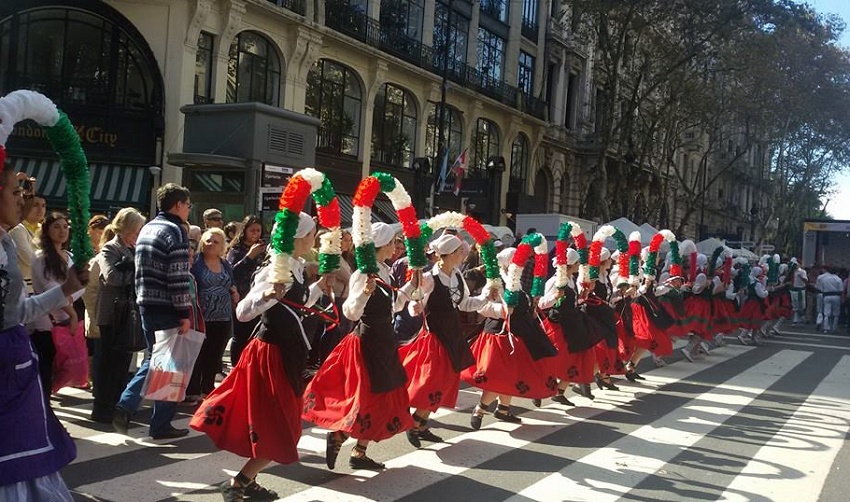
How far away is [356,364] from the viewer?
600 cm

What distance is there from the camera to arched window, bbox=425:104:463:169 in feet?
95.2

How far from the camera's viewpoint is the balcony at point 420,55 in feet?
79.2

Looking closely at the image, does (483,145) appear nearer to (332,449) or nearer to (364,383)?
(364,383)

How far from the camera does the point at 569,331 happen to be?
30.0 ft

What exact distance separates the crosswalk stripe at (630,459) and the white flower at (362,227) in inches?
84.6

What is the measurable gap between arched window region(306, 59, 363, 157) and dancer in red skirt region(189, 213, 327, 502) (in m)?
18.4

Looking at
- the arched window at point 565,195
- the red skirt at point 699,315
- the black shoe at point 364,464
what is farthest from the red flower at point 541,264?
the arched window at point 565,195

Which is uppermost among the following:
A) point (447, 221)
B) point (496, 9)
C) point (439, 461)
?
point (496, 9)

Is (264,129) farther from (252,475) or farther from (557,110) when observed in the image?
(557,110)

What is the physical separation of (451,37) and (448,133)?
353 cm

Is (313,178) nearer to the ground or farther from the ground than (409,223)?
farther from the ground

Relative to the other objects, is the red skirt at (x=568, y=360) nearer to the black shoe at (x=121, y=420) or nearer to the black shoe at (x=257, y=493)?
the black shoe at (x=257, y=493)

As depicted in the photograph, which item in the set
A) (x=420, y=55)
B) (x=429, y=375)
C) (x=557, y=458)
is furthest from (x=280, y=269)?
(x=420, y=55)

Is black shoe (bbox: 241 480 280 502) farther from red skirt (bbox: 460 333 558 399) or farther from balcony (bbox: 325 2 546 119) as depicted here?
balcony (bbox: 325 2 546 119)
